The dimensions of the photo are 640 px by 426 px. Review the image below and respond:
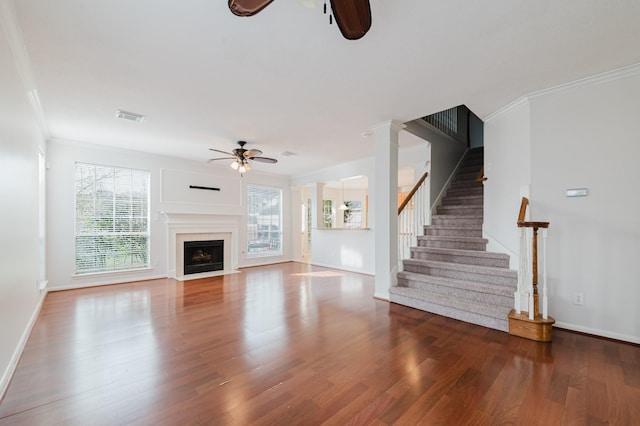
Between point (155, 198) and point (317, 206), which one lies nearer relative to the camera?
point (155, 198)

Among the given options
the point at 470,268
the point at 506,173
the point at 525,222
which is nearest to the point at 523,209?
the point at 525,222

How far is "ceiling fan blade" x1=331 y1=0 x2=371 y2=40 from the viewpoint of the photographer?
4.65 ft

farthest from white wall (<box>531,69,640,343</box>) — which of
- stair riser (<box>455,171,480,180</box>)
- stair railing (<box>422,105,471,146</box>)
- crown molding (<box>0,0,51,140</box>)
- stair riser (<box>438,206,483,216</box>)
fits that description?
crown molding (<box>0,0,51,140</box>)

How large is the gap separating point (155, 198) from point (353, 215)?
22.8 feet

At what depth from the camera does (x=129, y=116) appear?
3738 mm

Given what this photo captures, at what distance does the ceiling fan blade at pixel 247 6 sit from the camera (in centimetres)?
138

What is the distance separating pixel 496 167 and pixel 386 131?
1.60 m

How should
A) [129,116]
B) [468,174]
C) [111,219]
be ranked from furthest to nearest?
[468,174]
[111,219]
[129,116]

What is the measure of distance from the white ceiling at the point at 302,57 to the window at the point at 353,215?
6814mm

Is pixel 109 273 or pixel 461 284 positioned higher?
pixel 461 284

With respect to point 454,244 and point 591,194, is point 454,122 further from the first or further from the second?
point 591,194

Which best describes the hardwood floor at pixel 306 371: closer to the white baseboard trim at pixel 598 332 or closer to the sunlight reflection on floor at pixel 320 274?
the white baseboard trim at pixel 598 332

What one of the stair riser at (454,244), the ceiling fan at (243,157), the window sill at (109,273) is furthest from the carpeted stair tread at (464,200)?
the window sill at (109,273)

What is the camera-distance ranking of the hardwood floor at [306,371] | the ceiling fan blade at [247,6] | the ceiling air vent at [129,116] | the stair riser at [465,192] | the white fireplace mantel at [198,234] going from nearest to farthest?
the ceiling fan blade at [247,6] < the hardwood floor at [306,371] < the ceiling air vent at [129,116] < the stair riser at [465,192] < the white fireplace mantel at [198,234]
